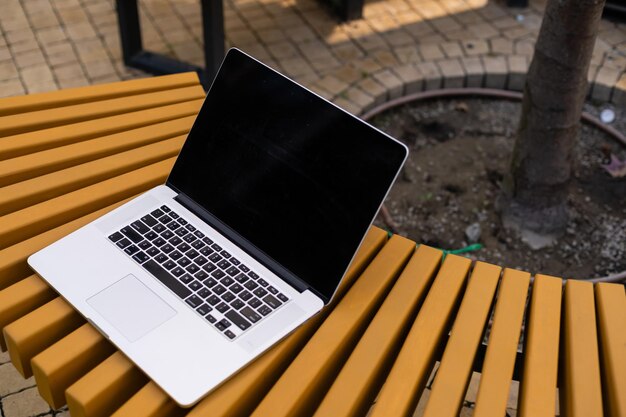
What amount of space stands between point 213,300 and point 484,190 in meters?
2.10

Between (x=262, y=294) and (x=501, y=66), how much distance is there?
2912 millimetres

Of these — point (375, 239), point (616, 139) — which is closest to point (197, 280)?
point (375, 239)

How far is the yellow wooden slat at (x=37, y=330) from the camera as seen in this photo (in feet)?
5.21

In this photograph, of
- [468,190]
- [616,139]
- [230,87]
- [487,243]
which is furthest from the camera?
[616,139]

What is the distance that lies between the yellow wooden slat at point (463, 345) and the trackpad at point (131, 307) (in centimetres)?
61

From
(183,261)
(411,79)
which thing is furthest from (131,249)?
(411,79)

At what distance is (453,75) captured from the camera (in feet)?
13.3

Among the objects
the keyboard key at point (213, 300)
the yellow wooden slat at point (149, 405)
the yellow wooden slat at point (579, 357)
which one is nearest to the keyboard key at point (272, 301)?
the keyboard key at point (213, 300)

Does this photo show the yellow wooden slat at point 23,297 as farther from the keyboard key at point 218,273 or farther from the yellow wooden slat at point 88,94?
the yellow wooden slat at point 88,94

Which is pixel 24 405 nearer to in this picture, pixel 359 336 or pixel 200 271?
pixel 200 271

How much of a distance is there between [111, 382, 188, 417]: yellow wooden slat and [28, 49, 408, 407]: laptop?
0.11 ft

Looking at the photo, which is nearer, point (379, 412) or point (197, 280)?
point (379, 412)

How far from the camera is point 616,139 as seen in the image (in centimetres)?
369

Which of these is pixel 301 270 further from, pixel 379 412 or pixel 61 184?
pixel 61 184
